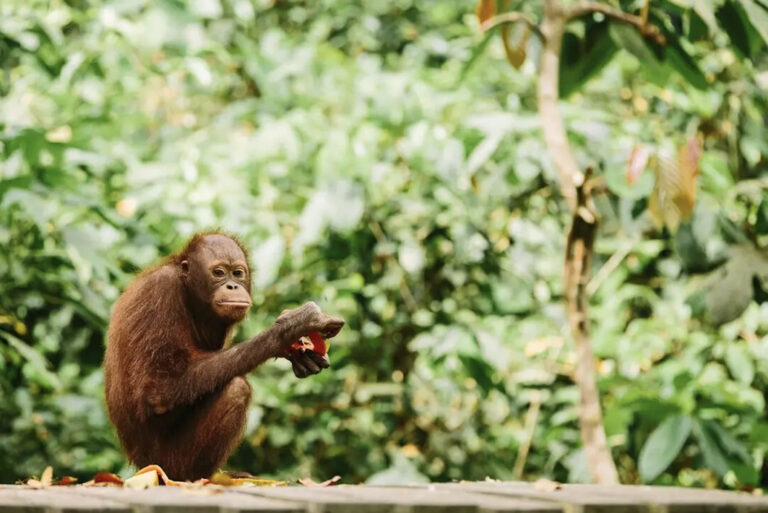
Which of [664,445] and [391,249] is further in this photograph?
[391,249]

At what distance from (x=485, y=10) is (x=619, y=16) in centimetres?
50

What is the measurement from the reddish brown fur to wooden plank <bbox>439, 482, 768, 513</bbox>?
3.76 feet

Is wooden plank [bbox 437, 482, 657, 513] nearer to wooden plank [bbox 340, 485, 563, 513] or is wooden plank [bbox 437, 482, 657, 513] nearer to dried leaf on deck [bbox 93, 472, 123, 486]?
wooden plank [bbox 340, 485, 563, 513]

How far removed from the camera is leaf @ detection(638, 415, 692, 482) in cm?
409

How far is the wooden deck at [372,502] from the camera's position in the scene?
1.87 meters

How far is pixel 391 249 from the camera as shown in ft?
18.2

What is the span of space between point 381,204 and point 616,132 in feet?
4.02

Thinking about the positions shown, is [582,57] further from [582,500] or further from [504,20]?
[582,500]

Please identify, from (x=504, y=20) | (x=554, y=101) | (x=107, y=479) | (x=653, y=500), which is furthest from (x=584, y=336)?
(x=653, y=500)

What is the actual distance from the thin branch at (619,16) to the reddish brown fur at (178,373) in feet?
5.45

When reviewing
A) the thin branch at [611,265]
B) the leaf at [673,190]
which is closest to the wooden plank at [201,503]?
the leaf at [673,190]

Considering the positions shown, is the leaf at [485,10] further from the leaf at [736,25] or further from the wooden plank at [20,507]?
the wooden plank at [20,507]

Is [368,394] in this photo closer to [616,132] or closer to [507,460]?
[507,460]

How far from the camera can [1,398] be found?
4.92 metres
